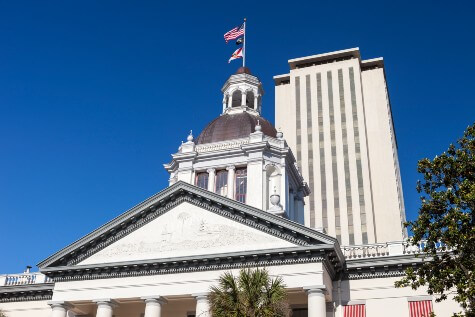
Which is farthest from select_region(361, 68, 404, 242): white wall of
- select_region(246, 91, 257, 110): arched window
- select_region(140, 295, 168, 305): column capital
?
select_region(140, 295, 168, 305): column capital

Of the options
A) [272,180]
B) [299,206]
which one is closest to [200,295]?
[272,180]

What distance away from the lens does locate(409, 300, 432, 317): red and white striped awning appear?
99.3 ft

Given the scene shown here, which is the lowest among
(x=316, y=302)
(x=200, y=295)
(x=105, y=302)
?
(x=316, y=302)

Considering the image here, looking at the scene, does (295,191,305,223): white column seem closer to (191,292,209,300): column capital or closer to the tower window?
the tower window

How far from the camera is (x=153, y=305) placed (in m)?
31.8

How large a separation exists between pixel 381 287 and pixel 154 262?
1268cm

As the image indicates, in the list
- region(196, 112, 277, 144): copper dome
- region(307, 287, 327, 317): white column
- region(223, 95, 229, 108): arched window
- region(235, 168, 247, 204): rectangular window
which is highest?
region(223, 95, 229, 108): arched window

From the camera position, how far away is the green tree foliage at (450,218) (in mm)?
20922

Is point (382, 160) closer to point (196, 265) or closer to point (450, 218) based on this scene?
point (196, 265)

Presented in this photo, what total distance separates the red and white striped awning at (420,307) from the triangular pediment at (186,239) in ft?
23.5

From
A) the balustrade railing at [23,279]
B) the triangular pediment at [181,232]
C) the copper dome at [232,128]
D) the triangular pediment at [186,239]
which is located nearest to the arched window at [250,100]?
the copper dome at [232,128]

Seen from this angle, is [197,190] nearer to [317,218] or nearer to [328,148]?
[317,218]

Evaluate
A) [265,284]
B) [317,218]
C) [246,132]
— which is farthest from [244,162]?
[317,218]

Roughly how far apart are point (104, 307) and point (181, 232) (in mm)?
6015
